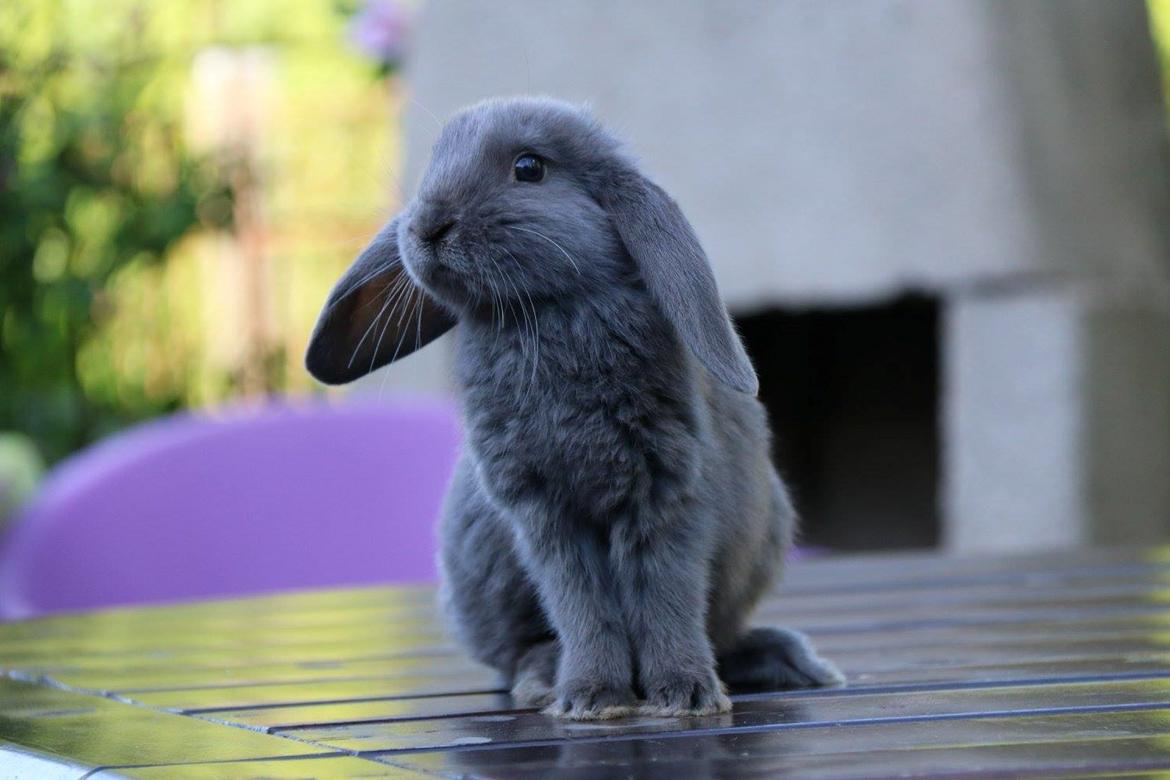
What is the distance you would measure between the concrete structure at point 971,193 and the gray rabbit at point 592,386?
2762mm

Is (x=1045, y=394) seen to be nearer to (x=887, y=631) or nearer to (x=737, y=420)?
(x=887, y=631)

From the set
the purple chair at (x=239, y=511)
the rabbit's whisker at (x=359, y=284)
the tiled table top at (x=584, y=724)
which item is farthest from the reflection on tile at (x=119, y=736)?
the purple chair at (x=239, y=511)

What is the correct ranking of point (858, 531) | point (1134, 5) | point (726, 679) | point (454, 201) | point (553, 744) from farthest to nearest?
1. point (858, 531)
2. point (1134, 5)
3. point (726, 679)
4. point (454, 201)
5. point (553, 744)

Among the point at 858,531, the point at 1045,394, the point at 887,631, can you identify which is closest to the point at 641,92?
the point at 1045,394

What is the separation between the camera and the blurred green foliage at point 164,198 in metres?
4.66

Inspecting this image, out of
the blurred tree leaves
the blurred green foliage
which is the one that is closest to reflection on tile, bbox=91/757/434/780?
the blurred green foliage

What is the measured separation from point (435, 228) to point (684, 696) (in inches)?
15.8

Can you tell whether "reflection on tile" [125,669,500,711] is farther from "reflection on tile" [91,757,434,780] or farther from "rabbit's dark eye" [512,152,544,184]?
"rabbit's dark eye" [512,152,544,184]

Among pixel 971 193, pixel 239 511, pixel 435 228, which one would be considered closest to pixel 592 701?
pixel 435 228

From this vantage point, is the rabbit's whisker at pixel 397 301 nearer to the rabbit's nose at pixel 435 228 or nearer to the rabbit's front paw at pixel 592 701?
the rabbit's nose at pixel 435 228

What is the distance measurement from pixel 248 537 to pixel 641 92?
76.7 inches

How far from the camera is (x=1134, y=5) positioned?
4.22 metres

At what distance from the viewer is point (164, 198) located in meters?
4.79

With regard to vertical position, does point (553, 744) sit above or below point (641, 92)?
below
